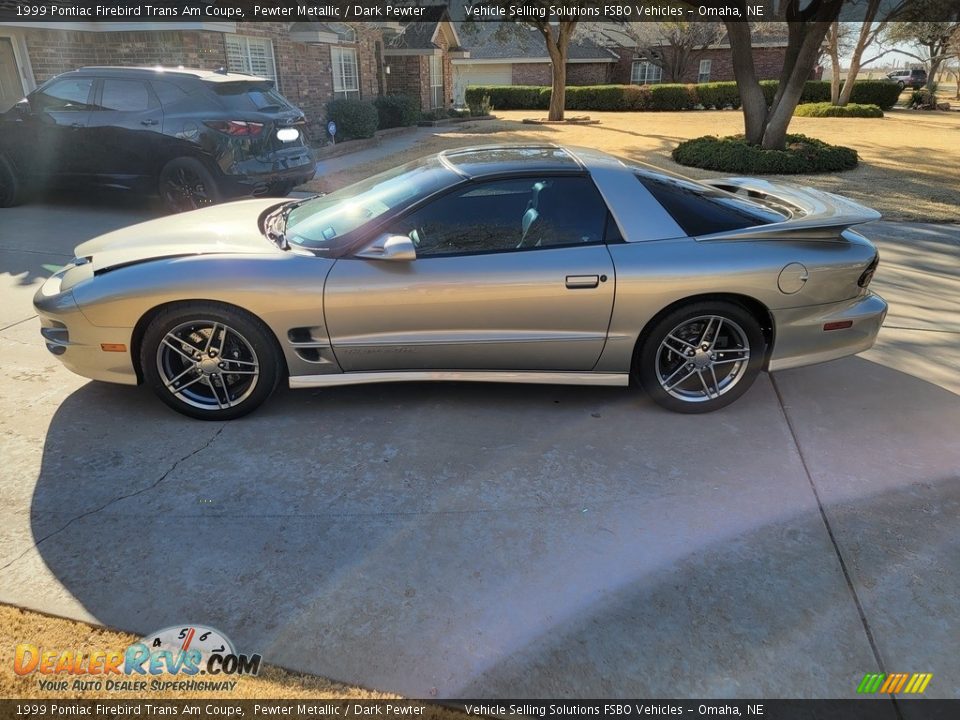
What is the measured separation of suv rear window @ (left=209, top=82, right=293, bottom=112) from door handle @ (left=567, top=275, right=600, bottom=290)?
6.14m

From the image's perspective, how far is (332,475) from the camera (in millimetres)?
3197

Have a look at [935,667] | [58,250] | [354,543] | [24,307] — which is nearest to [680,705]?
[935,667]

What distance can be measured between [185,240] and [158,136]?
16.5 feet

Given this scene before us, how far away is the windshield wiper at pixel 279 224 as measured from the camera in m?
3.69

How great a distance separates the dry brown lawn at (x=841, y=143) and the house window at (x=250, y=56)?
12.9 feet

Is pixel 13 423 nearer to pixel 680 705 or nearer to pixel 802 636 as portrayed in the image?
pixel 680 705

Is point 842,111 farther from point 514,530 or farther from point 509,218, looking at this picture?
point 514,530

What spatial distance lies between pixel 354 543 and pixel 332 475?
1.74ft

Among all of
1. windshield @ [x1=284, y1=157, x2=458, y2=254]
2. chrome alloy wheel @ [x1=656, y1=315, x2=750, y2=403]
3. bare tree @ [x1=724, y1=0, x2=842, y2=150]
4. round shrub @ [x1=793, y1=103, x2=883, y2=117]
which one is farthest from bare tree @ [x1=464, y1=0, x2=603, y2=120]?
chrome alloy wheel @ [x1=656, y1=315, x2=750, y2=403]

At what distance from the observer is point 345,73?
64.1ft

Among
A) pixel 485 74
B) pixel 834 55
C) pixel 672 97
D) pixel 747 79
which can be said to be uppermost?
pixel 485 74

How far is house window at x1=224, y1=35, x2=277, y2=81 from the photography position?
14.3m

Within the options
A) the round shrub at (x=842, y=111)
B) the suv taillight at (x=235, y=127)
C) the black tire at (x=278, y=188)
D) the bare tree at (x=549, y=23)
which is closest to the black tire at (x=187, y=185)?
the suv taillight at (x=235, y=127)

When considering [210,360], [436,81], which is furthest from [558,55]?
[210,360]
